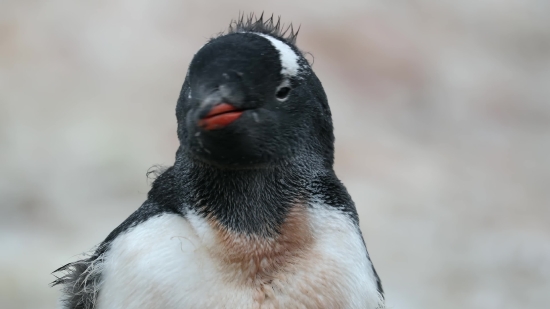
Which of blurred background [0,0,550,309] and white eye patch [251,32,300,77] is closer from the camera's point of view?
white eye patch [251,32,300,77]

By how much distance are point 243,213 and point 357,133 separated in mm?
2685

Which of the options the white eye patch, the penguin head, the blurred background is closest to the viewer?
the penguin head

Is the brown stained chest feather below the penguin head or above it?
below

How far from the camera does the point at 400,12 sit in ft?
14.0

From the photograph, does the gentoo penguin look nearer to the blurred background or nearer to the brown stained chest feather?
the brown stained chest feather

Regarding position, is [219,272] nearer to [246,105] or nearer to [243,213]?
[243,213]

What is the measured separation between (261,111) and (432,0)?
12.9 feet

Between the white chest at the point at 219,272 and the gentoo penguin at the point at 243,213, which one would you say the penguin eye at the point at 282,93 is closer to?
the gentoo penguin at the point at 243,213

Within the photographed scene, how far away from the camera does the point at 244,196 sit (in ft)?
3.20

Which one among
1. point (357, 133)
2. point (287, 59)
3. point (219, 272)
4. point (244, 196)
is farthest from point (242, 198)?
point (357, 133)

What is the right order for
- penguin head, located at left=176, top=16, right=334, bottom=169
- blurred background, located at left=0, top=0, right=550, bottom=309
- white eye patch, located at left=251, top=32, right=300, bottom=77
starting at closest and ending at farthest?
penguin head, located at left=176, top=16, right=334, bottom=169
white eye patch, located at left=251, top=32, right=300, bottom=77
blurred background, located at left=0, top=0, right=550, bottom=309

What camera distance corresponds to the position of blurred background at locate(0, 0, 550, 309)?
2.95 metres

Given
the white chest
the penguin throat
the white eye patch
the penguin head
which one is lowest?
the white chest

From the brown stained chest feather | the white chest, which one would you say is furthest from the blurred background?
the brown stained chest feather
